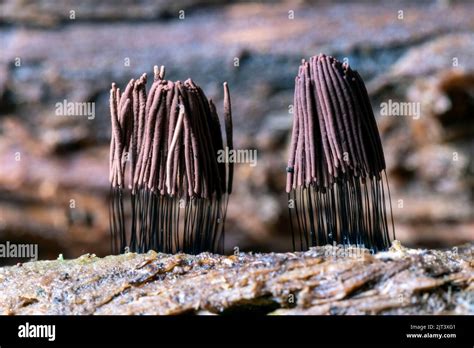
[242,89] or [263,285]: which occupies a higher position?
[242,89]

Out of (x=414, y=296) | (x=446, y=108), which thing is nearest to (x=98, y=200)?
(x=446, y=108)

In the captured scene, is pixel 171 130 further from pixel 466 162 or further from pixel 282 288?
pixel 466 162

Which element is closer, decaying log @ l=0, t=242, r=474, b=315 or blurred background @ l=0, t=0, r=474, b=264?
decaying log @ l=0, t=242, r=474, b=315

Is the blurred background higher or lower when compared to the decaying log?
higher

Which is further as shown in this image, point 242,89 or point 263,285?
point 242,89
